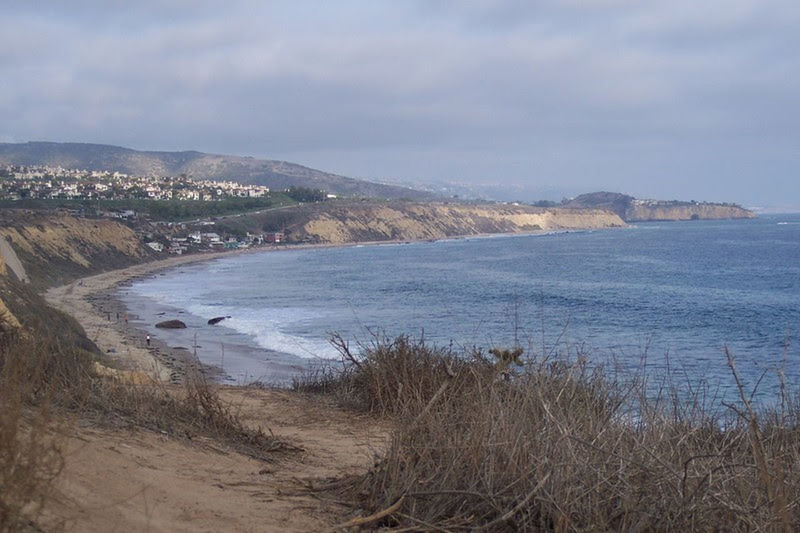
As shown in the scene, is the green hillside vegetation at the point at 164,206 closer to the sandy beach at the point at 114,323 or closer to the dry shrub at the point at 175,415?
the sandy beach at the point at 114,323

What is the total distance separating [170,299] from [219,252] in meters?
49.5

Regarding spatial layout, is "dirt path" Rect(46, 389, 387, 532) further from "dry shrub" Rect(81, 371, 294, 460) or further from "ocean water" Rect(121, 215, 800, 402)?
"ocean water" Rect(121, 215, 800, 402)

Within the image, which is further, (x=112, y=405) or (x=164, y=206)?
(x=164, y=206)

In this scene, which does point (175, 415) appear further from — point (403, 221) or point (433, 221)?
point (433, 221)

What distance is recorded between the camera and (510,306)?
123 ft

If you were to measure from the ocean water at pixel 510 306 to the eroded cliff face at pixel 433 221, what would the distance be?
141ft

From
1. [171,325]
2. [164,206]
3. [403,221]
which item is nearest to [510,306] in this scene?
[171,325]

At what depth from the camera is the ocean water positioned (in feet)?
78.9

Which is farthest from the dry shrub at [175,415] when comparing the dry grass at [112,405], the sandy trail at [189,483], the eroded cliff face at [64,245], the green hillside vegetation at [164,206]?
the green hillside vegetation at [164,206]

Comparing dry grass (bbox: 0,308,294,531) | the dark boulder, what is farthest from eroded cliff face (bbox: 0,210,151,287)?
dry grass (bbox: 0,308,294,531)

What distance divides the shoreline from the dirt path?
2044 mm

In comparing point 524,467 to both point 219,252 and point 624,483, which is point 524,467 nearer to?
point 624,483

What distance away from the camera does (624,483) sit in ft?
13.7

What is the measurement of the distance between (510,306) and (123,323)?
689 inches
